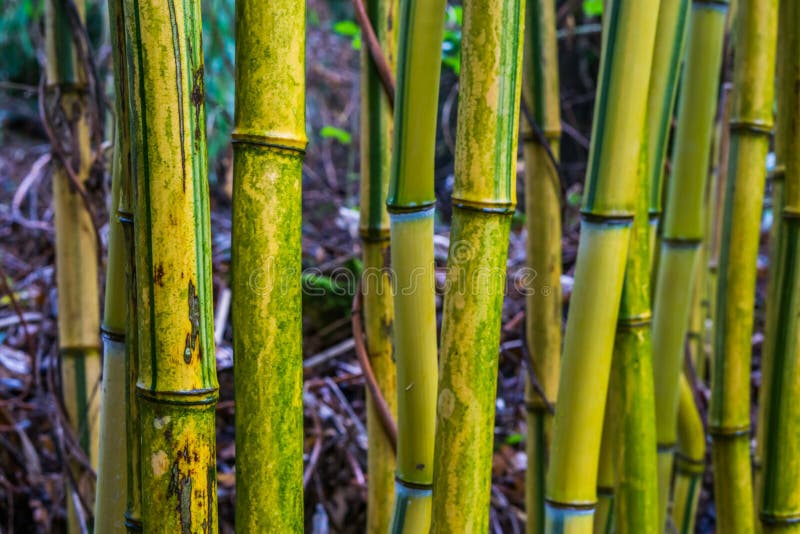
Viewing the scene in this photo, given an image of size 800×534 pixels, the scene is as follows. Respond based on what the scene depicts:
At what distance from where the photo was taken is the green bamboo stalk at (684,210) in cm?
70

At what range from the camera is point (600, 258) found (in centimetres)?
54

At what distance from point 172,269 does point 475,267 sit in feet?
0.60

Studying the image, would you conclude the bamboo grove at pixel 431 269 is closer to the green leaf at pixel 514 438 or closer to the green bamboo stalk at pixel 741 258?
the green bamboo stalk at pixel 741 258

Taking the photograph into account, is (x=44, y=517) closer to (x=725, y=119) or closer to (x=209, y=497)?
(x=209, y=497)

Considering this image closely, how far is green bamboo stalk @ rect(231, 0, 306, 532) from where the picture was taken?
0.43m

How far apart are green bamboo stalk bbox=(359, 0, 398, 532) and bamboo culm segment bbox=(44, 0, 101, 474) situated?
0.33 meters

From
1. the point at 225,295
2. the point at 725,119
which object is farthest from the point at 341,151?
the point at 725,119

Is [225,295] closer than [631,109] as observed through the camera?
No

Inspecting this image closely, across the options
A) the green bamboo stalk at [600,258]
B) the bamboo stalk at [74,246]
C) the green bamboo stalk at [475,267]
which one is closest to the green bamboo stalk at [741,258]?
the green bamboo stalk at [600,258]

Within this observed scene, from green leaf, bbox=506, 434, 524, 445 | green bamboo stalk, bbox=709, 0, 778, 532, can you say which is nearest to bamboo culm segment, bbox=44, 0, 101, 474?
green bamboo stalk, bbox=709, 0, 778, 532

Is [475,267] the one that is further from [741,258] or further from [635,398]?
[741,258]

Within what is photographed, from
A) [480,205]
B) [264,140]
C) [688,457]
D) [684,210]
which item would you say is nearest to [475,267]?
[480,205]

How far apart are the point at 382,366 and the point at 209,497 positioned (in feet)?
1.10

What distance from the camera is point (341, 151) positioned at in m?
3.10
